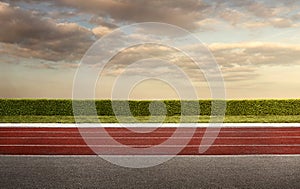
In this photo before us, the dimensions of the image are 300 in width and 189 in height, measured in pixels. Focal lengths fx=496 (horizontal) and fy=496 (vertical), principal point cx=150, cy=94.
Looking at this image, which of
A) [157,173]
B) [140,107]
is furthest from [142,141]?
[140,107]

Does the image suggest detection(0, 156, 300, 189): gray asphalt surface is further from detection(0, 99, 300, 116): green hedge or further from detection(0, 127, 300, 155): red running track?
detection(0, 99, 300, 116): green hedge

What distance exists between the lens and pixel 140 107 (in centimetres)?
2475

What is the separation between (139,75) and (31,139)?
11.5 ft

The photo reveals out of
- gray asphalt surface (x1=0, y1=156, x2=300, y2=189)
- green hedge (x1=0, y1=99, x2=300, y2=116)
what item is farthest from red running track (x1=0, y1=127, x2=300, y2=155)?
green hedge (x1=0, y1=99, x2=300, y2=116)

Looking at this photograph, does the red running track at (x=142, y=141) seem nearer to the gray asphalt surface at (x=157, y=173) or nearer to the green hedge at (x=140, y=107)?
the gray asphalt surface at (x=157, y=173)

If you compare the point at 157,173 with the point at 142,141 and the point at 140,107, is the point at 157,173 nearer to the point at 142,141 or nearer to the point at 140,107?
the point at 142,141

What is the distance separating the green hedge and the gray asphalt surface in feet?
48.1

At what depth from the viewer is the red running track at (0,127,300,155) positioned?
11.1 metres

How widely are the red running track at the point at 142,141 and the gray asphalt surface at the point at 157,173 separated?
1318mm

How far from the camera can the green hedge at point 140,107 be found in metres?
24.3

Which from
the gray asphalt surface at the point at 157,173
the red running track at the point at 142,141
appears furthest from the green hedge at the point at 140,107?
the gray asphalt surface at the point at 157,173

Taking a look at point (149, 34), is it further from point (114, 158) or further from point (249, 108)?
point (249, 108)

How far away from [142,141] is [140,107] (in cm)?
1139

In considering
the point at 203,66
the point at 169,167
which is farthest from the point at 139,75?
the point at 169,167
